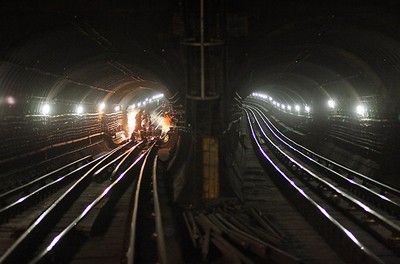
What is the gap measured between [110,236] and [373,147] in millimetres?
10024

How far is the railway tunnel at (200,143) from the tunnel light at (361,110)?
0.04 metres

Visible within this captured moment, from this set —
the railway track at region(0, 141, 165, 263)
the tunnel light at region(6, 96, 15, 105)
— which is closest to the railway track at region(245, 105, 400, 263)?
the railway track at region(0, 141, 165, 263)

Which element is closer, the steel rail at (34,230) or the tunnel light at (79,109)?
the steel rail at (34,230)

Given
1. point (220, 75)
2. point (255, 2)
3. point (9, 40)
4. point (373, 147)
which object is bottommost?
point (373, 147)

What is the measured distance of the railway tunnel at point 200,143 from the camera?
7777mm

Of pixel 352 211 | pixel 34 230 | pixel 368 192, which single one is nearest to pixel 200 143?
pixel 352 211

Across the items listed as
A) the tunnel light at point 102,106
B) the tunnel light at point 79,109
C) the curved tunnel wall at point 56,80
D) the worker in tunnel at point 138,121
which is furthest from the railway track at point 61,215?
the worker in tunnel at point 138,121

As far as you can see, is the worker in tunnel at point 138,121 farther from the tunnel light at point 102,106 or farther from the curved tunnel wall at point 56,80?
the curved tunnel wall at point 56,80

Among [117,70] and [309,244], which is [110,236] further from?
[117,70]

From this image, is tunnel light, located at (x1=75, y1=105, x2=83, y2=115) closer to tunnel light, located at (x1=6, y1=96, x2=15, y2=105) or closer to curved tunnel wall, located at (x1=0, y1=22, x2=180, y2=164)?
curved tunnel wall, located at (x1=0, y1=22, x2=180, y2=164)

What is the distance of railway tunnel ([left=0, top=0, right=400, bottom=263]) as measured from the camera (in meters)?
7.78

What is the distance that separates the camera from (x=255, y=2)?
10.1 m

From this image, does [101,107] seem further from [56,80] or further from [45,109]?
[56,80]

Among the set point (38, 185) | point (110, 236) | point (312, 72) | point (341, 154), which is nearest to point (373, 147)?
point (341, 154)
